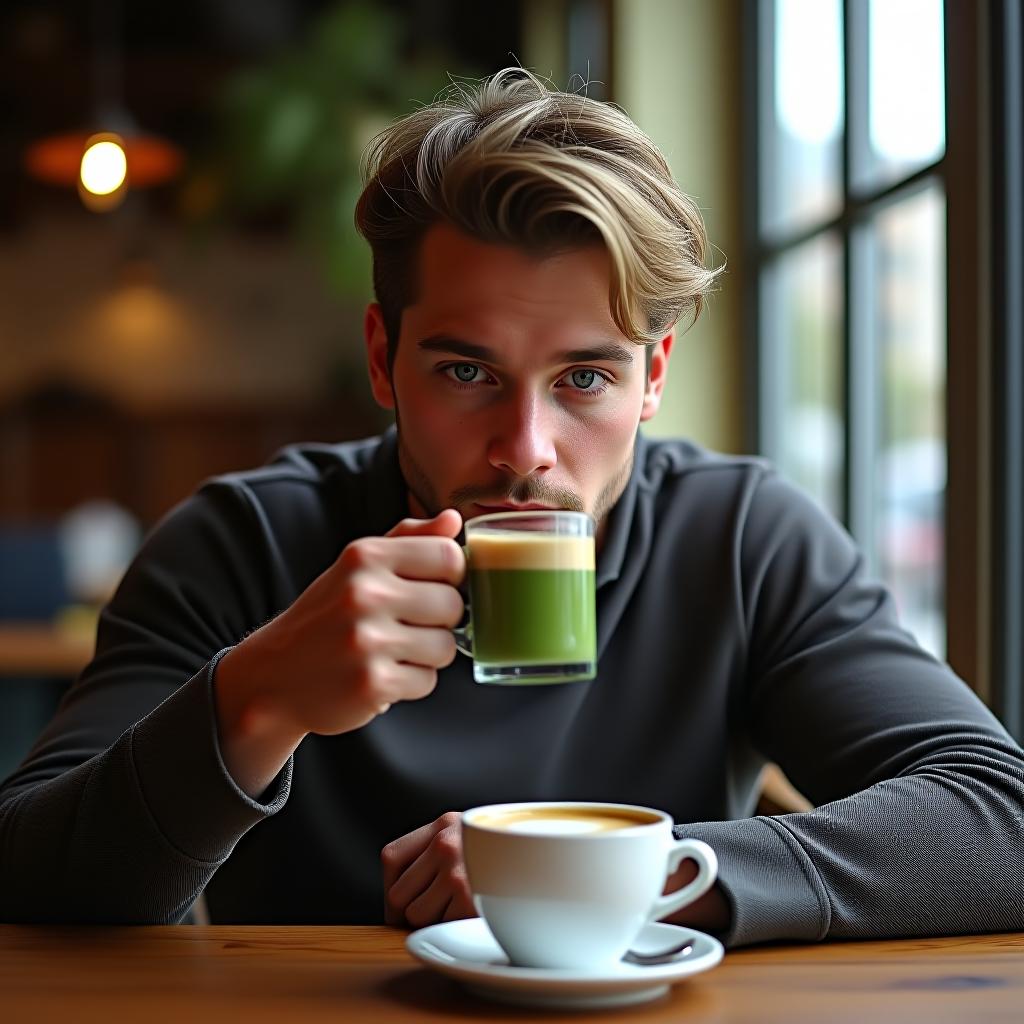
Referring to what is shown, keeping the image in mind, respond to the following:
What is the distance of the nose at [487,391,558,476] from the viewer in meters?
1.32

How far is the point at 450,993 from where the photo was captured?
0.99 m

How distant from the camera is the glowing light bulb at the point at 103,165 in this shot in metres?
5.48

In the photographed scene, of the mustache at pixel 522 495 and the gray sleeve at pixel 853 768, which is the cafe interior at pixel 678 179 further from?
the mustache at pixel 522 495

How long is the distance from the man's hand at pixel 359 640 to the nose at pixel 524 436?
235 mm

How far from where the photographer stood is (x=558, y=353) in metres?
1.33

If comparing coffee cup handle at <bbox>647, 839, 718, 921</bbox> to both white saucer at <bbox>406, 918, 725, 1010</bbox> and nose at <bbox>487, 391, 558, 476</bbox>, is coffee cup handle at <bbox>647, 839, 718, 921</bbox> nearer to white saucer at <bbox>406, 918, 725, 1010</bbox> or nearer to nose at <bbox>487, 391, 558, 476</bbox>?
white saucer at <bbox>406, 918, 725, 1010</bbox>

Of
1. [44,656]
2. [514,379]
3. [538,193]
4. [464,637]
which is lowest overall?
[44,656]

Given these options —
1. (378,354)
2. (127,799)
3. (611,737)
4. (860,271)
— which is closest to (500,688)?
(611,737)

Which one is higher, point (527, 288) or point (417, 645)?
point (527, 288)

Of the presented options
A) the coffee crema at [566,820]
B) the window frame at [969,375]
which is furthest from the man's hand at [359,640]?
the window frame at [969,375]

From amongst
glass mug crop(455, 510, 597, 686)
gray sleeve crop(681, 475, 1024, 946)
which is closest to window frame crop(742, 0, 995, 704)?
gray sleeve crop(681, 475, 1024, 946)

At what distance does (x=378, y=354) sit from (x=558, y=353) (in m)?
0.38

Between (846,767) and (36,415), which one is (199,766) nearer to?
(846,767)

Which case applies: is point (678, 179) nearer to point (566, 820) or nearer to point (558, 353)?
point (558, 353)
